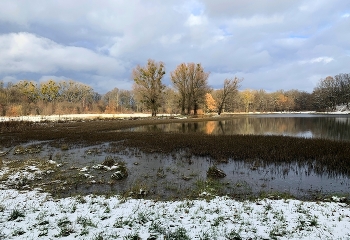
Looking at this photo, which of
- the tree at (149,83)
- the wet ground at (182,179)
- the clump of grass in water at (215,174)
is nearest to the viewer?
the wet ground at (182,179)

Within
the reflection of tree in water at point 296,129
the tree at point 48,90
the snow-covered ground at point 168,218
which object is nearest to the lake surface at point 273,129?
the reflection of tree in water at point 296,129

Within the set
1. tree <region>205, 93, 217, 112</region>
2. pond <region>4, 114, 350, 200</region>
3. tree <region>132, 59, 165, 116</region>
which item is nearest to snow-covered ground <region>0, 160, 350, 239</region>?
pond <region>4, 114, 350, 200</region>

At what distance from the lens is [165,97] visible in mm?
82062

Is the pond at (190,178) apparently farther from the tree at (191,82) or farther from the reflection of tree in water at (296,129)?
the tree at (191,82)

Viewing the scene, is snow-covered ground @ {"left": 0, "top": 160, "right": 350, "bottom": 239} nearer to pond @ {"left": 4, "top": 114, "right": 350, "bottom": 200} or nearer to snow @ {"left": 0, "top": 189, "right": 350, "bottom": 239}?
snow @ {"left": 0, "top": 189, "right": 350, "bottom": 239}

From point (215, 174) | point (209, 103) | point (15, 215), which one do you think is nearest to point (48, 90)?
point (209, 103)

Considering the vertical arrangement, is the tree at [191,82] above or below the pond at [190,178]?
above

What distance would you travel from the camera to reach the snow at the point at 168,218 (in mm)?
5297

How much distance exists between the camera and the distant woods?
65.2m

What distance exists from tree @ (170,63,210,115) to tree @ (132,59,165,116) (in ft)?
40.1


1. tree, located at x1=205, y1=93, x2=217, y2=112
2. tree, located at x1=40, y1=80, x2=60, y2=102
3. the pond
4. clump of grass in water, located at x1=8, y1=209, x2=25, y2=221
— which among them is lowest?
the pond

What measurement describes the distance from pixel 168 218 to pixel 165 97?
76.7m

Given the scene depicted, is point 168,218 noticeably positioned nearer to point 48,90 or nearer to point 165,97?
point 165,97

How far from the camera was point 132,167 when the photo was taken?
1338 cm
